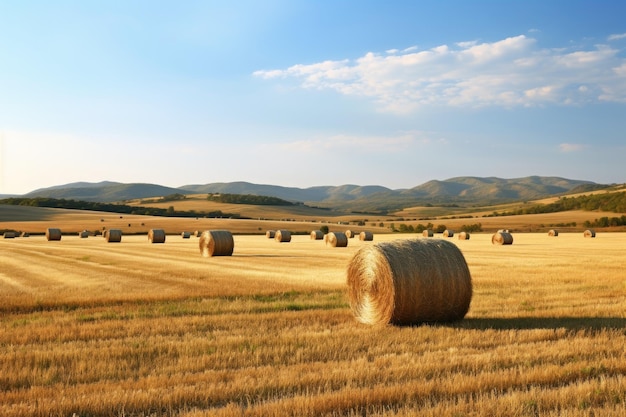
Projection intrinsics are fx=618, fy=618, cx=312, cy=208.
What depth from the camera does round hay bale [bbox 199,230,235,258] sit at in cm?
3031

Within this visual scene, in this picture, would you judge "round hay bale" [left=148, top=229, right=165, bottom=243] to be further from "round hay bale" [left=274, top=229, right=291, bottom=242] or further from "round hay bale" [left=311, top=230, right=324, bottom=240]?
"round hay bale" [left=311, top=230, right=324, bottom=240]

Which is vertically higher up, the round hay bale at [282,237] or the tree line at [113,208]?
the tree line at [113,208]

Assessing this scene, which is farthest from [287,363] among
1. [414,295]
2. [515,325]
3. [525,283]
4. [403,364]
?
[525,283]

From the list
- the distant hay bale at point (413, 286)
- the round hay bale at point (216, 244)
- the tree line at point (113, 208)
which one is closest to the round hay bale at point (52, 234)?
the round hay bale at point (216, 244)

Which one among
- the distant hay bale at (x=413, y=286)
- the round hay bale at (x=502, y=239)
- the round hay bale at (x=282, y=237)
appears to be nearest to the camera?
the distant hay bale at (x=413, y=286)

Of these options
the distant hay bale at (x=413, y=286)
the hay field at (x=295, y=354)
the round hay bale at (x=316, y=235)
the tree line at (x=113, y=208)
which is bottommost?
the round hay bale at (x=316, y=235)

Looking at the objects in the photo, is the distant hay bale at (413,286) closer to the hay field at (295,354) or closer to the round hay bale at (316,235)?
the hay field at (295,354)

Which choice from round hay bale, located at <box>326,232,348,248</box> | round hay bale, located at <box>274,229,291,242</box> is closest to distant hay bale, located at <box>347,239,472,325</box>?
round hay bale, located at <box>326,232,348,248</box>

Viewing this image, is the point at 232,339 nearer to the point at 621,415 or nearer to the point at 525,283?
the point at 621,415

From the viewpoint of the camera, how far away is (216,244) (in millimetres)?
30250

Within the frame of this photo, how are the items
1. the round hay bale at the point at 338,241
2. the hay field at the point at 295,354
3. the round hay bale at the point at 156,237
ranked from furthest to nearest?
the round hay bale at the point at 156,237 < the round hay bale at the point at 338,241 < the hay field at the point at 295,354

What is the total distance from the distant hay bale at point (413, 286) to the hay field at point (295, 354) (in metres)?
0.39

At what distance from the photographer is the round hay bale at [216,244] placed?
1193 inches

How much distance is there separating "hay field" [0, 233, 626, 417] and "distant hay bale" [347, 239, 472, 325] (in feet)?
1.27
